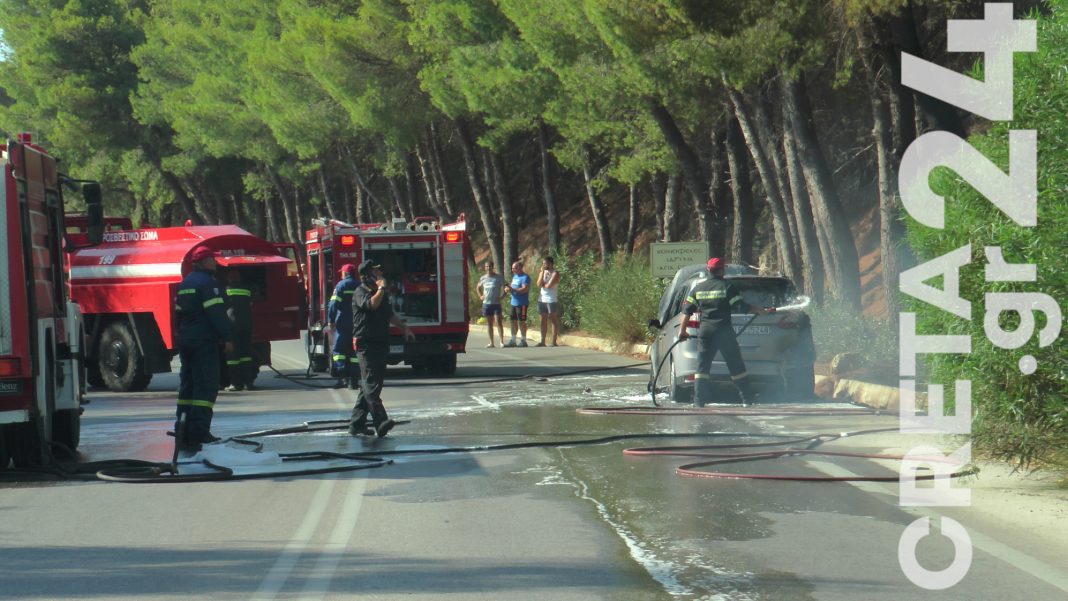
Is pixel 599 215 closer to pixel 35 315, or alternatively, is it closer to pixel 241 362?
pixel 241 362

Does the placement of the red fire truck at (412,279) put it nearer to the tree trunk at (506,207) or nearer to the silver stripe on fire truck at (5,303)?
the silver stripe on fire truck at (5,303)

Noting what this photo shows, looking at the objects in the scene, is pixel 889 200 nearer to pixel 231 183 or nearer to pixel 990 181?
pixel 990 181

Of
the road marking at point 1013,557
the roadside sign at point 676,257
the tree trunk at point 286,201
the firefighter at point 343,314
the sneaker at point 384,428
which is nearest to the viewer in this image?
the road marking at point 1013,557

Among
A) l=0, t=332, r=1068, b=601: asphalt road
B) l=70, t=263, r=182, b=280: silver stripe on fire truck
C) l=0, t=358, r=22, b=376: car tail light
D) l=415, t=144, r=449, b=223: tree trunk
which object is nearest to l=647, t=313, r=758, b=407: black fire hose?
l=0, t=332, r=1068, b=601: asphalt road

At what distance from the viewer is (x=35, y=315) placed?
434 inches

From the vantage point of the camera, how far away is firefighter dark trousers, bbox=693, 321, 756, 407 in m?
15.0

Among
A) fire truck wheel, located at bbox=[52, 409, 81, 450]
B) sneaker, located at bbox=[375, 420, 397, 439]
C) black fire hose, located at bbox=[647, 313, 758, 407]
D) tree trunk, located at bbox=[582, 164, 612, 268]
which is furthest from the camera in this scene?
tree trunk, located at bbox=[582, 164, 612, 268]

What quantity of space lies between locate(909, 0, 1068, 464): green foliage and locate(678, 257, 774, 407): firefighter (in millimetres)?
4782

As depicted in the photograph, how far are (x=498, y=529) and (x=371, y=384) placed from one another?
199 inches

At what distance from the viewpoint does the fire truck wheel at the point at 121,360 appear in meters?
20.6

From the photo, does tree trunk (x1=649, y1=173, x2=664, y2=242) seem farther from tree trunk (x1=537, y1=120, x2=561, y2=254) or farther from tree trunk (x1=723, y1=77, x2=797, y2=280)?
tree trunk (x1=723, y1=77, x2=797, y2=280)

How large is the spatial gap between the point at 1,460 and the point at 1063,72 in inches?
347

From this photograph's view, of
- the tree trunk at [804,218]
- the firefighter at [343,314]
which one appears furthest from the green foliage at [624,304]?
the firefighter at [343,314]

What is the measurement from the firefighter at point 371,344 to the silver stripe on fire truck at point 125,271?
24.5 feet
